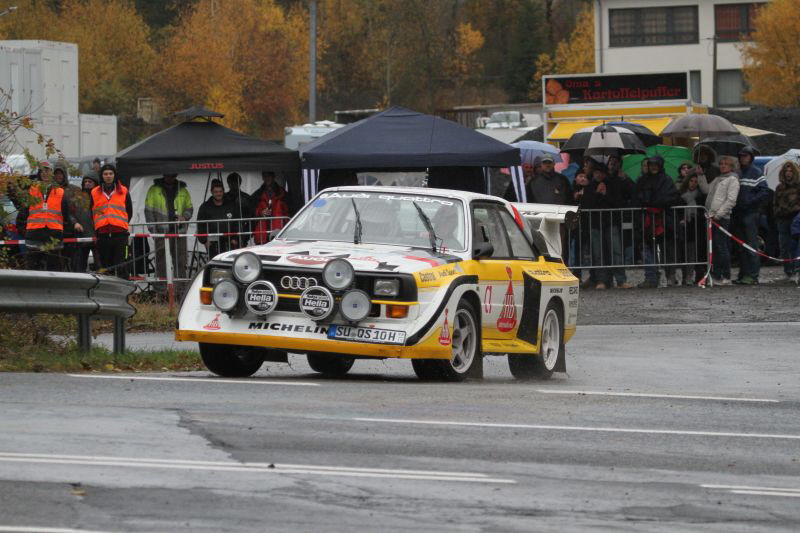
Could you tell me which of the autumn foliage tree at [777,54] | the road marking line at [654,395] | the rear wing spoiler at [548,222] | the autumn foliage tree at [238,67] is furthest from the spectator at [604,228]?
the autumn foliage tree at [238,67]

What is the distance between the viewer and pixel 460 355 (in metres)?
12.8

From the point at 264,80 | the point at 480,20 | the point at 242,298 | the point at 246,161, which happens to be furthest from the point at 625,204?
the point at 480,20

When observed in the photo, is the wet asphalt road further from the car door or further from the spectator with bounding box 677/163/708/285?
the spectator with bounding box 677/163/708/285

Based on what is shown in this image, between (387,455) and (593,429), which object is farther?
(593,429)

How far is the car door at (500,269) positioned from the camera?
13258 mm

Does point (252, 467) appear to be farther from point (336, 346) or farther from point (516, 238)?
point (516, 238)

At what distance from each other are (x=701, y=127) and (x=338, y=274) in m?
18.8

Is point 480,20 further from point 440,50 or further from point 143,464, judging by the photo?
point 143,464

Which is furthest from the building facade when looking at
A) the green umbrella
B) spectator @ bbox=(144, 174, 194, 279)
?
spectator @ bbox=(144, 174, 194, 279)

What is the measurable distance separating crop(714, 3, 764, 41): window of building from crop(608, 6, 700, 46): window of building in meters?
1.58

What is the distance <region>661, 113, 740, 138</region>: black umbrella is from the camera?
97.1ft

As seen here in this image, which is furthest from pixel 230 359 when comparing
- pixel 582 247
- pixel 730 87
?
pixel 730 87

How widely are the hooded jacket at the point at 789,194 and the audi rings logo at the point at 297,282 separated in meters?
15.0

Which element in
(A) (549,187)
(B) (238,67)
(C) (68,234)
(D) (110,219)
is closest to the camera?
(D) (110,219)
